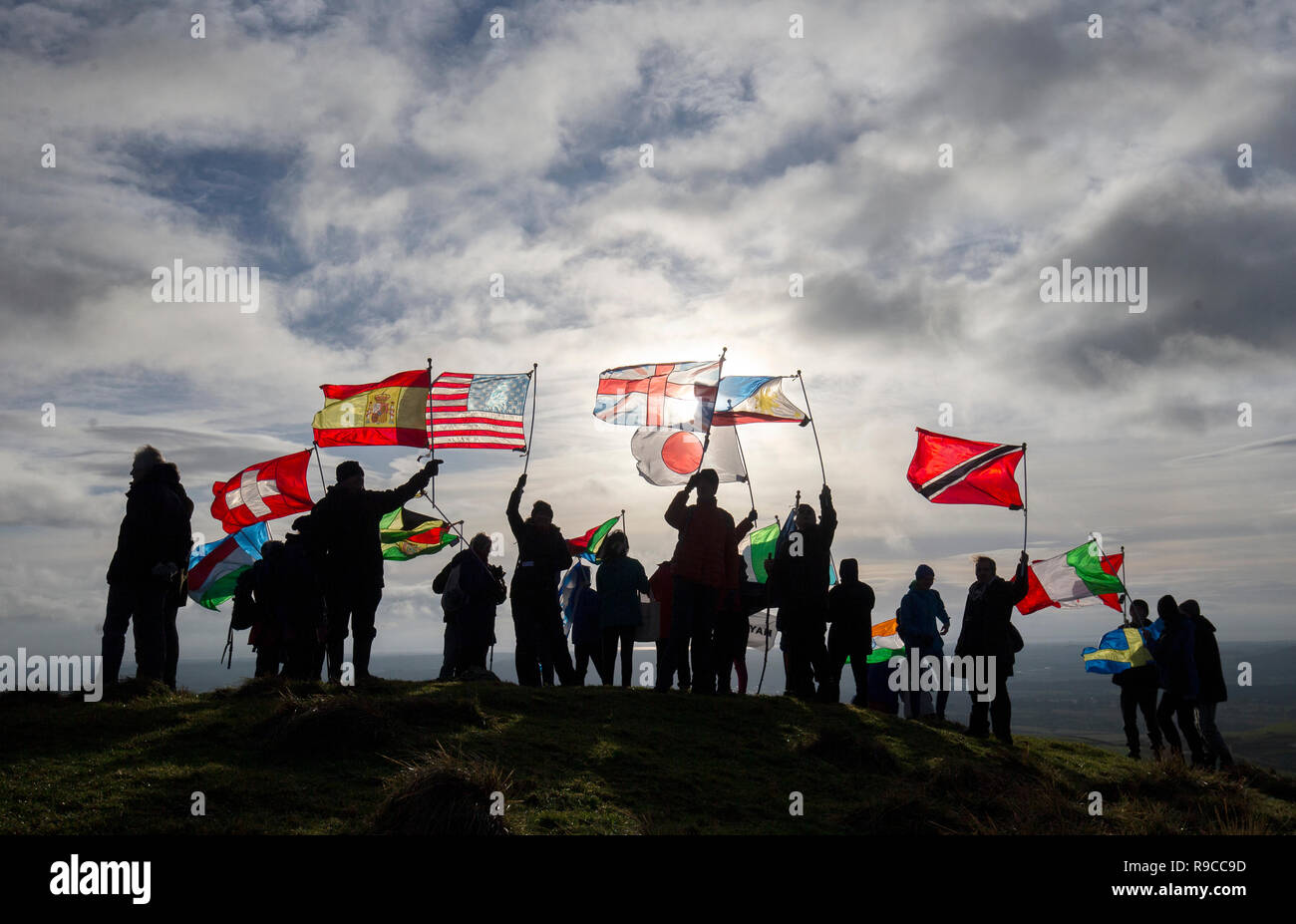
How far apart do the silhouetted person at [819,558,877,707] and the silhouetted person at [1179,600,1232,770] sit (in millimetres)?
4545

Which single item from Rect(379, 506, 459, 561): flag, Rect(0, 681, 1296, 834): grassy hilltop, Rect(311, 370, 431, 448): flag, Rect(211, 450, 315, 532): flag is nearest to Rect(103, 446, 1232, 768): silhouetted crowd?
Rect(0, 681, 1296, 834): grassy hilltop

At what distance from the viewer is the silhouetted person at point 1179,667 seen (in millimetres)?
14320

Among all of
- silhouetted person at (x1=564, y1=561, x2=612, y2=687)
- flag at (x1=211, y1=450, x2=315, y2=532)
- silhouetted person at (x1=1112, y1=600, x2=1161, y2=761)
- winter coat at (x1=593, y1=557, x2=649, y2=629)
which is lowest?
silhouetted person at (x1=1112, y1=600, x2=1161, y2=761)

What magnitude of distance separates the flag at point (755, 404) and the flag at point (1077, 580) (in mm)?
6631

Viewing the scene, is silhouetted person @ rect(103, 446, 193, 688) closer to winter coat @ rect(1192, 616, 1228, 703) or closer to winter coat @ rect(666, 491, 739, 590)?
winter coat @ rect(666, 491, 739, 590)

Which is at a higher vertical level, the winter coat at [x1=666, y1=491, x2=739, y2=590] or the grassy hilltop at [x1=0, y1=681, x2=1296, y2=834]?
the winter coat at [x1=666, y1=491, x2=739, y2=590]

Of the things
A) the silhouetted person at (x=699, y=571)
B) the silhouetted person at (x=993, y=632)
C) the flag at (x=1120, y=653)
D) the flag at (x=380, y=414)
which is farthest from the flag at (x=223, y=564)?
the flag at (x=1120, y=653)

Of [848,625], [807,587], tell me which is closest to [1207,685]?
[848,625]

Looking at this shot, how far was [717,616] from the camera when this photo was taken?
46.0 feet

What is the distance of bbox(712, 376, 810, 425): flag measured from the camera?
59.6 feet

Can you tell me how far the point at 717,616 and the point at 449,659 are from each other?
4.69 m

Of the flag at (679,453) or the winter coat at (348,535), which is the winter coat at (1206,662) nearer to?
the flag at (679,453)
